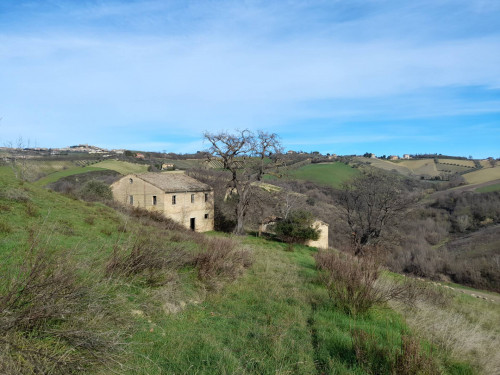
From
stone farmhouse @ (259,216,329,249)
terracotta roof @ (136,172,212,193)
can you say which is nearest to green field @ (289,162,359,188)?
stone farmhouse @ (259,216,329,249)

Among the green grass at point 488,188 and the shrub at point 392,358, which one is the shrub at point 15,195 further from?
the green grass at point 488,188

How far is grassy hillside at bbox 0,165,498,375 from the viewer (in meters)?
3.36

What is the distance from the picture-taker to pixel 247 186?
2938 cm

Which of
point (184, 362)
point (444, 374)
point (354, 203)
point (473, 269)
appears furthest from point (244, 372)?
point (473, 269)

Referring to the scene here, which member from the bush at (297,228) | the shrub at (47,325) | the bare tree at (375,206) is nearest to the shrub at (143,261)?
the shrub at (47,325)

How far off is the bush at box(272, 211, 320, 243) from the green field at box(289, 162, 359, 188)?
141ft

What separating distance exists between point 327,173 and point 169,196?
53.9 metres

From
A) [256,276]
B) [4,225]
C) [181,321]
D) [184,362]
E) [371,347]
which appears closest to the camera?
[184,362]

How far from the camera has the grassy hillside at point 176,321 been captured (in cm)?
336

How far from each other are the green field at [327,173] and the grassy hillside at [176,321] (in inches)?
2498

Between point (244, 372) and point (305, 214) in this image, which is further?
point (305, 214)

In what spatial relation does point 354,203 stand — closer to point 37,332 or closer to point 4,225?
point 4,225

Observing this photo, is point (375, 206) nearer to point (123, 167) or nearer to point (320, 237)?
point (320, 237)

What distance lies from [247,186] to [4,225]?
21640 mm
